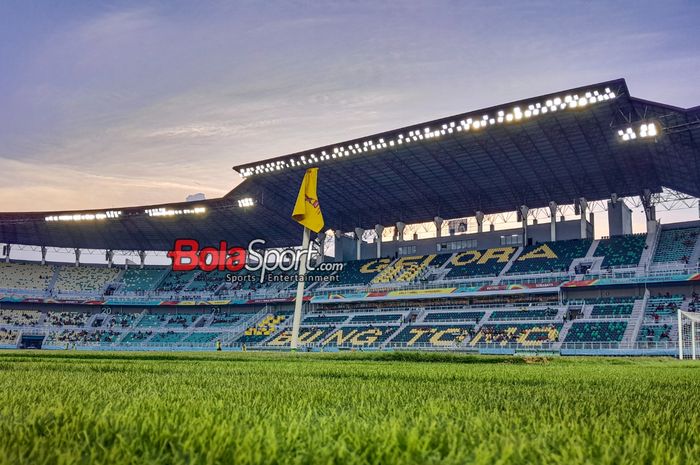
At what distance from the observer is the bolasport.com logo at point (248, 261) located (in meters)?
74.5

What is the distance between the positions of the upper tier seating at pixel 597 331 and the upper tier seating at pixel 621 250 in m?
8.12

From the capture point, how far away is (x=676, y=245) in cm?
5478

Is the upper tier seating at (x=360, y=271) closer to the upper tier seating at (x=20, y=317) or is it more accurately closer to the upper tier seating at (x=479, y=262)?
the upper tier seating at (x=479, y=262)

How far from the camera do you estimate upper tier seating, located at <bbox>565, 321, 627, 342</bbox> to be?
1821 inches

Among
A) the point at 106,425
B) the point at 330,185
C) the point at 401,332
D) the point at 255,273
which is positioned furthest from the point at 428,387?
the point at 255,273

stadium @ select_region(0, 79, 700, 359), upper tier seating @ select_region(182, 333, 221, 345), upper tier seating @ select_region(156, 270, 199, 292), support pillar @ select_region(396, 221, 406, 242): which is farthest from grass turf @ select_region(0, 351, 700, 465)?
upper tier seating @ select_region(156, 270, 199, 292)

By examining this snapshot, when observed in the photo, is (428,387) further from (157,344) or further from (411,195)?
(157,344)

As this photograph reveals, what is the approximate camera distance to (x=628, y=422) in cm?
431

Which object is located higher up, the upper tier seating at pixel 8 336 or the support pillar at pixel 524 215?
the support pillar at pixel 524 215

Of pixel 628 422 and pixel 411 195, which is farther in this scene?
pixel 411 195

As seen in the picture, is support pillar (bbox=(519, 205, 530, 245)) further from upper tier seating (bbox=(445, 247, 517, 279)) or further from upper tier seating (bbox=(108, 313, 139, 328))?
upper tier seating (bbox=(108, 313, 139, 328))

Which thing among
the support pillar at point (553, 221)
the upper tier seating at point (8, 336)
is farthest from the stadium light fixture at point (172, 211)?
the support pillar at point (553, 221)

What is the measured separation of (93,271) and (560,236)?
65.0 meters

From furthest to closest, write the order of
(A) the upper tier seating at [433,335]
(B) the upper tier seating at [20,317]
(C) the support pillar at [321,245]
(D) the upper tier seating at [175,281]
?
(D) the upper tier seating at [175,281], (B) the upper tier seating at [20,317], (C) the support pillar at [321,245], (A) the upper tier seating at [433,335]
